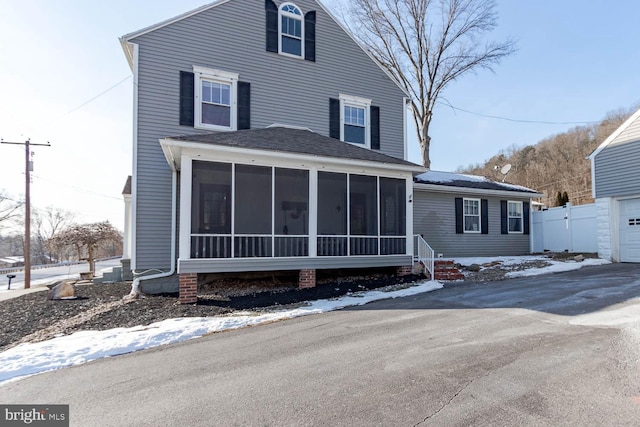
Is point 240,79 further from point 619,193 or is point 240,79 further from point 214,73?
point 619,193

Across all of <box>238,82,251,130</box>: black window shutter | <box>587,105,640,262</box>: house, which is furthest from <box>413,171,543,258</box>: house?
<box>238,82,251,130</box>: black window shutter

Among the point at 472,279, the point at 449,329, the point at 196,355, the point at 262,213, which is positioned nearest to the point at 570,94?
the point at 472,279

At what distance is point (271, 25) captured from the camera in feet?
36.8

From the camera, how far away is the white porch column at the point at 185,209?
7551 millimetres

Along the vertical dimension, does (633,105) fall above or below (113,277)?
above

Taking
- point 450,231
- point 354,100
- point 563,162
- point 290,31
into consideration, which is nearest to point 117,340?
Result: point 354,100

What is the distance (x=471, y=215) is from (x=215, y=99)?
1071cm

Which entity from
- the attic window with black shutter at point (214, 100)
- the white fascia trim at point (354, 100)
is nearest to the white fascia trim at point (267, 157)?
the attic window with black shutter at point (214, 100)

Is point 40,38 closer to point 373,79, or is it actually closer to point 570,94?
point 373,79

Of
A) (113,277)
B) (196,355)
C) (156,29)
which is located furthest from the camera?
(113,277)

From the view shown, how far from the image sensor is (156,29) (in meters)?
9.76

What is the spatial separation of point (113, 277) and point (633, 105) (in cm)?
3811

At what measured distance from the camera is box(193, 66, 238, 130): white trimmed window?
10133mm

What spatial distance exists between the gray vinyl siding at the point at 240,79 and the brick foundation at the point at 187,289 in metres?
2.48
